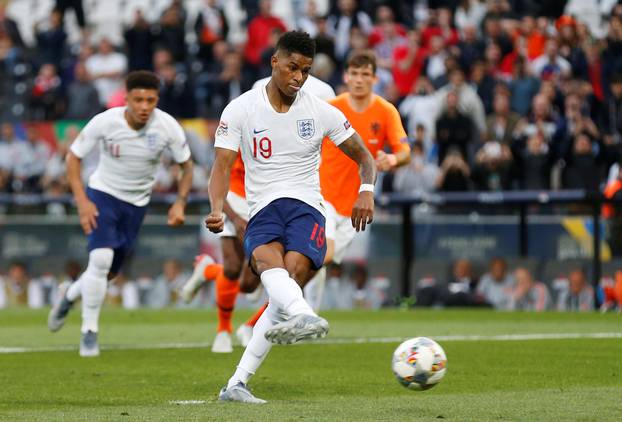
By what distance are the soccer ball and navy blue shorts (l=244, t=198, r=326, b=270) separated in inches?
32.8

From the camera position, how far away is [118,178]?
12641mm

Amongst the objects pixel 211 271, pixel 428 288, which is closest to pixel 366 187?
pixel 211 271

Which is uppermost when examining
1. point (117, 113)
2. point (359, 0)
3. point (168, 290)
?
point (359, 0)

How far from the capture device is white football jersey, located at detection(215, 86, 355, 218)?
27.6ft

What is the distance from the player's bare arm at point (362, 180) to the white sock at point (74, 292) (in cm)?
482

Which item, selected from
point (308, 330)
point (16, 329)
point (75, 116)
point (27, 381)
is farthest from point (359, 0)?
point (308, 330)

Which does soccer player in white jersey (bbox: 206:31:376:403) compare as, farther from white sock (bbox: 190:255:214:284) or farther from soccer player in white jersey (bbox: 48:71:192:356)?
white sock (bbox: 190:255:214:284)

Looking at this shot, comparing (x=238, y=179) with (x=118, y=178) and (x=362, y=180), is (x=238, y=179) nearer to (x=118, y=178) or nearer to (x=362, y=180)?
(x=118, y=178)

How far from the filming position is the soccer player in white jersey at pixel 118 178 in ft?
40.2

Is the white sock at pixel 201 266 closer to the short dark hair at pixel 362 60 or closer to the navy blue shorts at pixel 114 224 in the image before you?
the navy blue shorts at pixel 114 224

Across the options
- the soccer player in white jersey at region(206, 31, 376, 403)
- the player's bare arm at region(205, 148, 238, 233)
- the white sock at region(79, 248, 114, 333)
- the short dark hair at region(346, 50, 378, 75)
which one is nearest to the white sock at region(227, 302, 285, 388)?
the soccer player in white jersey at region(206, 31, 376, 403)

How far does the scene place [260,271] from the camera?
321 inches

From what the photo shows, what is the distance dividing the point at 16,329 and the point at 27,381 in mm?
6194

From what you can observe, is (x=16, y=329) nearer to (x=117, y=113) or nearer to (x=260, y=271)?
(x=117, y=113)
